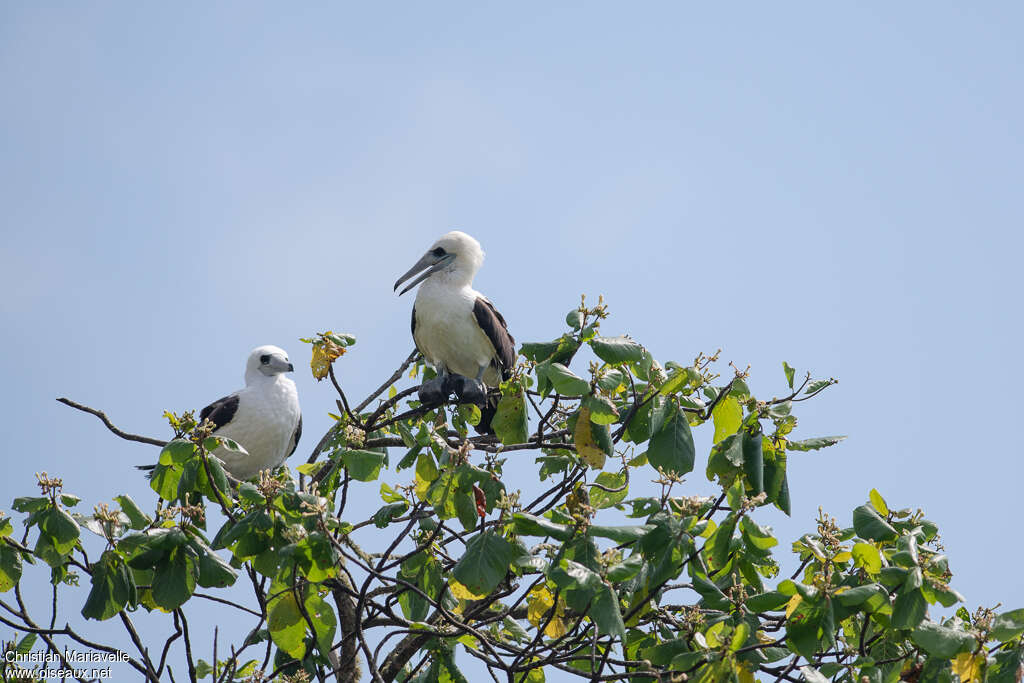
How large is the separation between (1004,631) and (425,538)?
285cm

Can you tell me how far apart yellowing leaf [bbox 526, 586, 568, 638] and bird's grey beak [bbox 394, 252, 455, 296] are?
409 centimetres

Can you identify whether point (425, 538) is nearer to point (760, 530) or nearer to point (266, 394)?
point (760, 530)

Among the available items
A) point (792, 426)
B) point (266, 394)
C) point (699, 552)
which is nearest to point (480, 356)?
point (266, 394)

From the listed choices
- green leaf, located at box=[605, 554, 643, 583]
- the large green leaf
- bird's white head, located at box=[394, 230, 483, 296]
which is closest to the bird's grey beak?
bird's white head, located at box=[394, 230, 483, 296]

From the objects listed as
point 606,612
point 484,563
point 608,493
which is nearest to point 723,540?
point 606,612

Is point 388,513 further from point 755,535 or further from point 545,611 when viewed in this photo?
point 755,535

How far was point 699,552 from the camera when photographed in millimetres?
3898

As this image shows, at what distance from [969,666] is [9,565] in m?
4.67

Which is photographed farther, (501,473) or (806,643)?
(501,473)

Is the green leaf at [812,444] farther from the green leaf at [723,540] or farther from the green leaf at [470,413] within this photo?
the green leaf at [470,413]

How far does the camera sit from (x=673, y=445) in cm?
453

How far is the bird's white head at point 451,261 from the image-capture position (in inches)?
326

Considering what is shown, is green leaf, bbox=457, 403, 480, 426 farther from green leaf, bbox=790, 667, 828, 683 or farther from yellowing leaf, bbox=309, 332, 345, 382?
green leaf, bbox=790, 667, 828, 683

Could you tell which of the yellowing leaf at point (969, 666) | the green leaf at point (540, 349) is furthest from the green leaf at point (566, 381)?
the yellowing leaf at point (969, 666)
